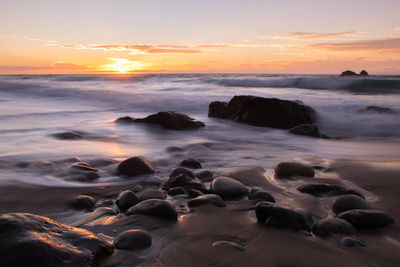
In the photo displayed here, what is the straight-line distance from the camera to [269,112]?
6324 mm

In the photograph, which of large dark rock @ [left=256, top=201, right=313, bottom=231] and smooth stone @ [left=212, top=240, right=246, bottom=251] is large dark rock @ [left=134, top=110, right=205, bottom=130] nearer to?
large dark rock @ [left=256, top=201, right=313, bottom=231]

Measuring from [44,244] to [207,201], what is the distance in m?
1.11

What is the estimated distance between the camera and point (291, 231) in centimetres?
171

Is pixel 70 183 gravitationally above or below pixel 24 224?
below

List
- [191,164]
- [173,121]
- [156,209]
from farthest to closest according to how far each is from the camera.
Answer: [173,121], [191,164], [156,209]

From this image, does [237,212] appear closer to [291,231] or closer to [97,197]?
[291,231]

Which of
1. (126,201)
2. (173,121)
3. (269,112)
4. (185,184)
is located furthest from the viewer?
(269,112)

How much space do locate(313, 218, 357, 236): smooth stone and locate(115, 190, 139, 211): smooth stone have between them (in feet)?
3.70

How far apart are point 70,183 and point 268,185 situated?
5.31 ft

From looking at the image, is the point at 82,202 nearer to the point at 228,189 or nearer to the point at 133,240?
the point at 133,240

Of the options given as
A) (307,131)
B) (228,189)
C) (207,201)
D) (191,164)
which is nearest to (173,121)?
(307,131)

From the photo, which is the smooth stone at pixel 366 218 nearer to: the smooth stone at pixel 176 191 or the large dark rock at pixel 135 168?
the smooth stone at pixel 176 191

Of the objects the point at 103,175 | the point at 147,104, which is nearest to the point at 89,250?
the point at 103,175

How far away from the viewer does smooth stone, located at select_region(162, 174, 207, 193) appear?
94.1 inches
